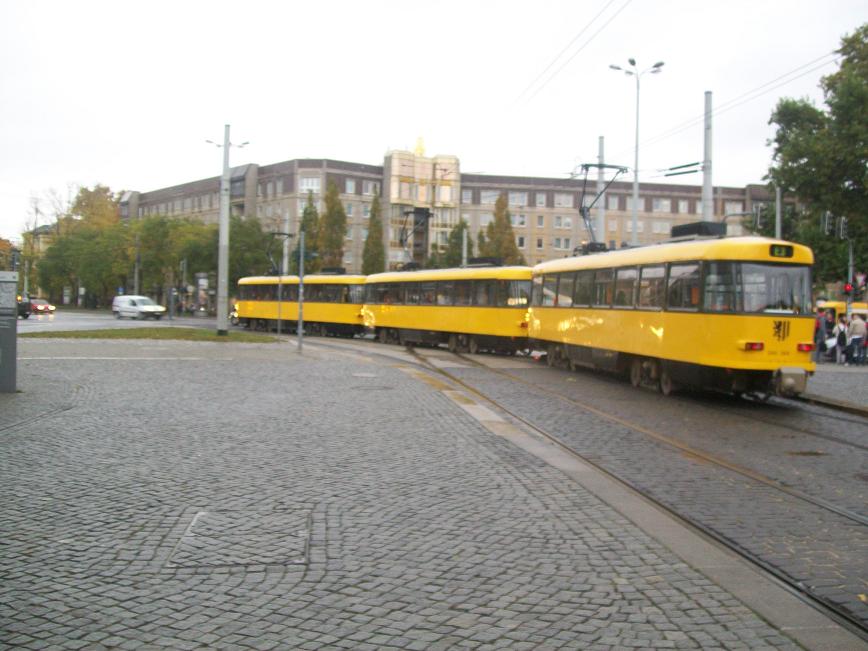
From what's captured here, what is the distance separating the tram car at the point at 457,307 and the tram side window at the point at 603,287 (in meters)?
6.99

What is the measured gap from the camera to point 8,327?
13.4 m

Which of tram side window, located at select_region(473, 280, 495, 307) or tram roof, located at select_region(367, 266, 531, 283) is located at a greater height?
tram roof, located at select_region(367, 266, 531, 283)

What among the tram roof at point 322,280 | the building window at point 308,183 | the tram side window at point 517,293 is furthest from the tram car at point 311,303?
the building window at point 308,183

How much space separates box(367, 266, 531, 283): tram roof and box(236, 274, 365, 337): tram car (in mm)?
4470

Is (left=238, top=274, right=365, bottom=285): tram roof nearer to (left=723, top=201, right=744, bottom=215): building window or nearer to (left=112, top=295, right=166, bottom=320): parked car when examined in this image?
(left=112, top=295, right=166, bottom=320): parked car

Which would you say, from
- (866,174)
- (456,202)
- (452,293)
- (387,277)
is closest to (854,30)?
(866,174)

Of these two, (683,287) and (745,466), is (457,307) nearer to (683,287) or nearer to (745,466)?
(683,287)

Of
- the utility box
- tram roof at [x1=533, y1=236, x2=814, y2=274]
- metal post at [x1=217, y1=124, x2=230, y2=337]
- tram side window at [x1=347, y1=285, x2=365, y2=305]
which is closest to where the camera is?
the utility box

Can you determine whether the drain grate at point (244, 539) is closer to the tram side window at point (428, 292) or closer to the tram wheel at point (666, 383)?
the tram wheel at point (666, 383)

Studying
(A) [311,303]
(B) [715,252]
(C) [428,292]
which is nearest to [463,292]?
(C) [428,292]

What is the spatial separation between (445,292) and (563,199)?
230 ft

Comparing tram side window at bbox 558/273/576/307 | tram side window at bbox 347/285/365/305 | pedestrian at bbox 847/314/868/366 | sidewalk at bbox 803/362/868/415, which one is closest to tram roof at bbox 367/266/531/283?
tram side window at bbox 347/285/365/305

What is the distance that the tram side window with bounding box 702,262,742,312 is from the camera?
14.2 metres

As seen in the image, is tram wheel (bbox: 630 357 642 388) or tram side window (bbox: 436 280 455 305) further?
tram side window (bbox: 436 280 455 305)
